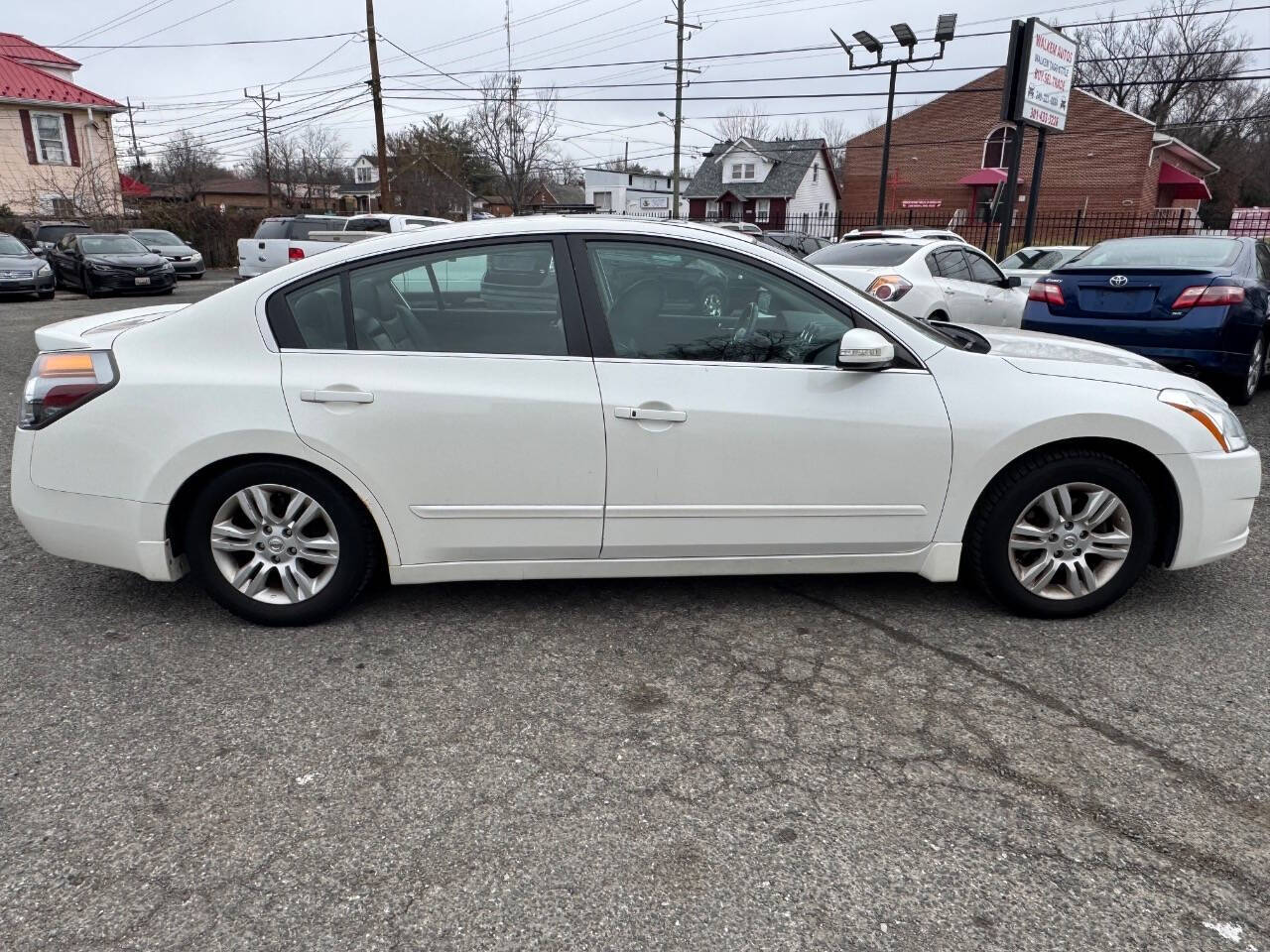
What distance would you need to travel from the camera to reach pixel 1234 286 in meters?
6.84

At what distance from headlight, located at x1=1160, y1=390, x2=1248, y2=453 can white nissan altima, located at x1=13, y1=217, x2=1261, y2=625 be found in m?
0.01

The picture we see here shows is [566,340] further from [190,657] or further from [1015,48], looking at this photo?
[1015,48]

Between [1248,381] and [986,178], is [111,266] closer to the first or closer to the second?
[1248,381]

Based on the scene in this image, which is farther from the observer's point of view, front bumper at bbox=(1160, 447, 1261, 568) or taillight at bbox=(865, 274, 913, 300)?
taillight at bbox=(865, 274, 913, 300)

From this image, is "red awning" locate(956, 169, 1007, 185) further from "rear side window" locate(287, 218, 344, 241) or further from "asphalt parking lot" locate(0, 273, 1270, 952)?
"asphalt parking lot" locate(0, 273, 1270, 952)

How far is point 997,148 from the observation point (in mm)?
40531

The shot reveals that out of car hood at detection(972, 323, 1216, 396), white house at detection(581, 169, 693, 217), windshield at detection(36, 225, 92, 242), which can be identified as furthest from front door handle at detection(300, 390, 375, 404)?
white house at detection(581, 169, 693, 217)

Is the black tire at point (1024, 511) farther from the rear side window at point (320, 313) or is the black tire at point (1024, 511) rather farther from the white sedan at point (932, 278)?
the white sedan at point (932, 278)

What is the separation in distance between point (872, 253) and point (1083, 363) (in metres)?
6.66

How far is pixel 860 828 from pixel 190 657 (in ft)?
8.15

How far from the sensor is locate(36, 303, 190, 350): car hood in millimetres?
3408

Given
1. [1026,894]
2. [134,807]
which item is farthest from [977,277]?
[134,807]

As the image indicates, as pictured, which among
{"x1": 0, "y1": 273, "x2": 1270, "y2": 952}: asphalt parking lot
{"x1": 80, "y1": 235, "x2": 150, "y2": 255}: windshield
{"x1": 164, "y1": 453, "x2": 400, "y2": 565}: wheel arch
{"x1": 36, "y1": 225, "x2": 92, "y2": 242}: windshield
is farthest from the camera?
{"x1": 36, "y1": 225, "x2": 92, "y2": 242}: windshield

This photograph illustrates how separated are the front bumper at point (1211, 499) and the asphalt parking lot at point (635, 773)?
0.33 m
